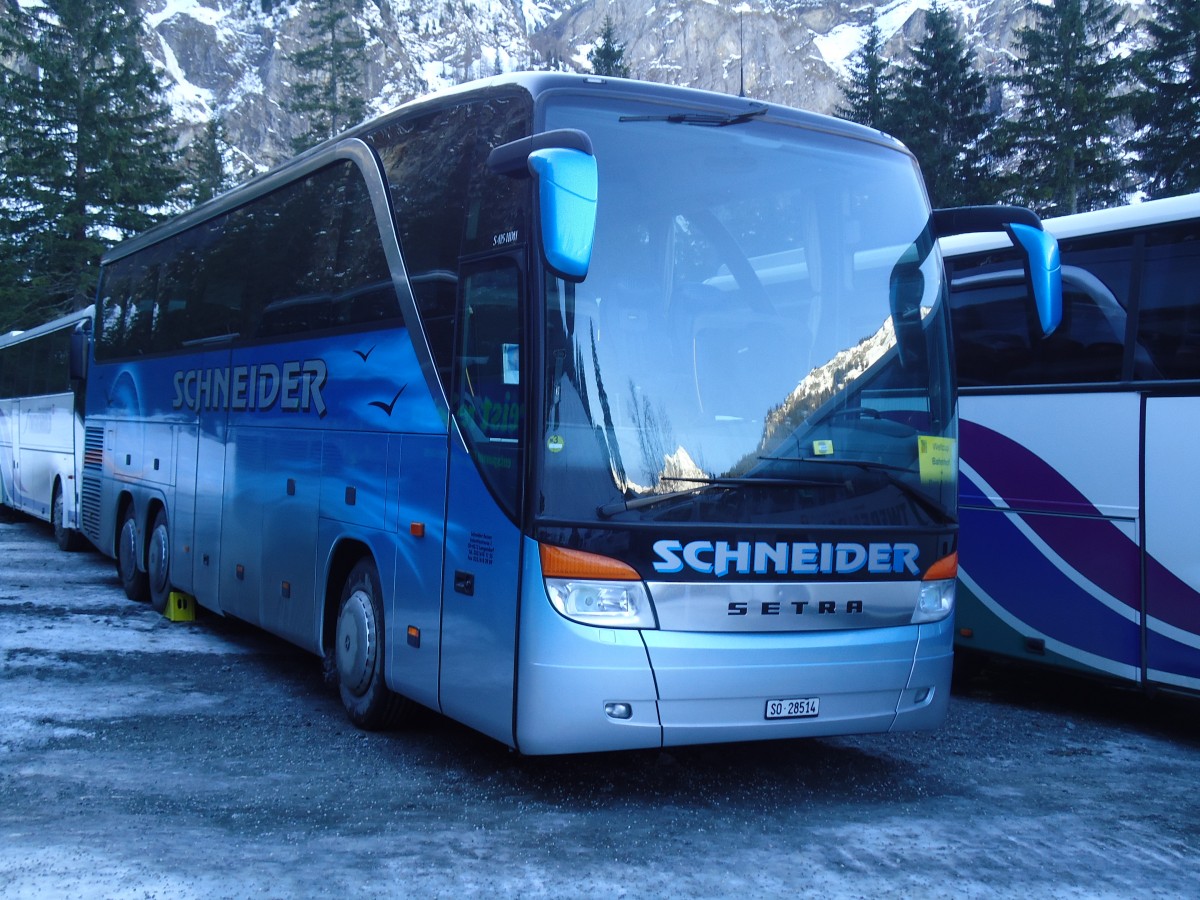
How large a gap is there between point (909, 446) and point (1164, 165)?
116 ft

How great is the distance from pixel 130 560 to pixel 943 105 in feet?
127

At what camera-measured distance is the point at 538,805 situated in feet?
19.4

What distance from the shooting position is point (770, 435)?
5719mm

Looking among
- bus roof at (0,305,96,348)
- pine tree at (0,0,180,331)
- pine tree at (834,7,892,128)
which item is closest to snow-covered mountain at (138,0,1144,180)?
pine tree at (834,7,892,128)

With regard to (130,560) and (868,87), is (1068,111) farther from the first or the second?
(130,560)

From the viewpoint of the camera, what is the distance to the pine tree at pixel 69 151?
137 feet

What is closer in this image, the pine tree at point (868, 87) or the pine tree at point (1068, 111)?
the pine tree at point (1068, 111)

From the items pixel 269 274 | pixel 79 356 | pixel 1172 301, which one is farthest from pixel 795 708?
pixel 79 356

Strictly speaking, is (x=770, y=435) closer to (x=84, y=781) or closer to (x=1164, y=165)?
(x=84, y=781)

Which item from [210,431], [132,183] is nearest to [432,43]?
[132,183]

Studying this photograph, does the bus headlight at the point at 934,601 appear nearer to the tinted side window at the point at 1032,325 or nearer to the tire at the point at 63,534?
the tinted side window at the point at 1032,325

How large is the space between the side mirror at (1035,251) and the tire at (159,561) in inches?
290

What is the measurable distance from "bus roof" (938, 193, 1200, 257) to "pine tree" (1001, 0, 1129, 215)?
32187mm

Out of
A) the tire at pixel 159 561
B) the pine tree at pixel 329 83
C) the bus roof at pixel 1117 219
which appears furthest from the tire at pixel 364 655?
the pine tree at pixel 329 83
